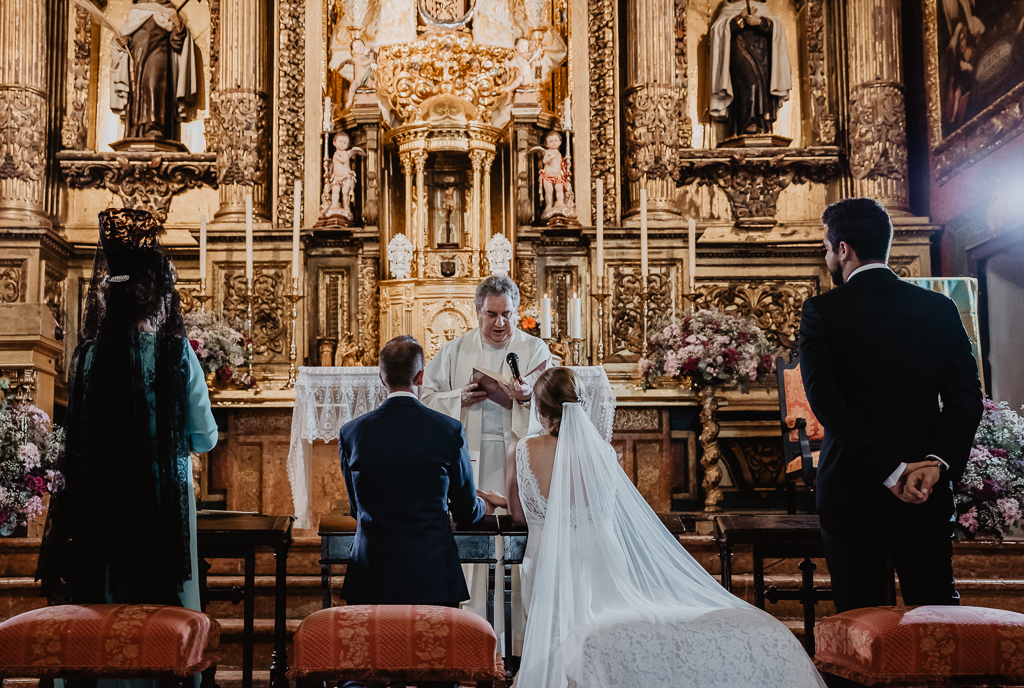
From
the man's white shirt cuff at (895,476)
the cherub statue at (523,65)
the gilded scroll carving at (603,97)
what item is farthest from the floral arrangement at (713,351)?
the man's white shirt cuff at (895,476)

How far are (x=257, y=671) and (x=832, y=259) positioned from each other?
326 cm

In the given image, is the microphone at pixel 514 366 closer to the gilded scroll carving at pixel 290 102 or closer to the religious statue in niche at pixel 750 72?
the gilded scroll carving at pixel 290 102

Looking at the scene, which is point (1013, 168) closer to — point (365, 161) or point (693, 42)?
point (693, 42)

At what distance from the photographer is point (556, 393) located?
3.69m

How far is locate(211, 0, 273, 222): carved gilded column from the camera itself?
881 centimetres

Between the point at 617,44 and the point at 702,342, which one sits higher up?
the point at 617,44

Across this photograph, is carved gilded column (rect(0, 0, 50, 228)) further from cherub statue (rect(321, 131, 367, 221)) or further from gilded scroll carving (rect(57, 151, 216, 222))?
cherub statue (rect(321, 131, 367, 221))

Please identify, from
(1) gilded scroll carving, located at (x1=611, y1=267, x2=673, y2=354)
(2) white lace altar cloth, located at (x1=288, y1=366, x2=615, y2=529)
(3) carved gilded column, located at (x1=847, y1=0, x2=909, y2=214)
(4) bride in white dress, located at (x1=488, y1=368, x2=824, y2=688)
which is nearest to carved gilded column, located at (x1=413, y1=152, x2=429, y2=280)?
(1) gilded scroll carving, located at (x1=611, y1=267, x2=673, y2=354)

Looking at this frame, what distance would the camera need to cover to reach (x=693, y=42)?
941cm

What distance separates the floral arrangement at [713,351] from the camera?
6.68 metres

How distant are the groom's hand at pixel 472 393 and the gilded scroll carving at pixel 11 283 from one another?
519 cm

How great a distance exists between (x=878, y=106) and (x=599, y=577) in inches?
256

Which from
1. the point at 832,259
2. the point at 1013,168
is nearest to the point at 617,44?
the point at 1013,168

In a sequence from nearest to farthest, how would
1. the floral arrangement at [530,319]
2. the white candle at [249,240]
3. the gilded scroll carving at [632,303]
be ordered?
1. the floral arrangement at [530,319]
2. the white candle at [249,240]
3. the gilded scroll carving at [632,303]
